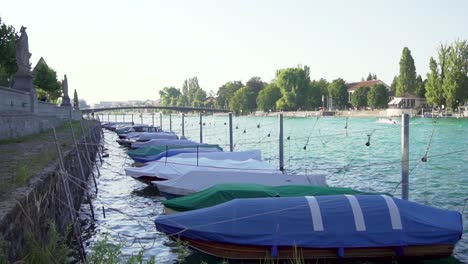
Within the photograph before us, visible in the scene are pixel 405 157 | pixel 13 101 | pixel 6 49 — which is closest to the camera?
pixel 405 157

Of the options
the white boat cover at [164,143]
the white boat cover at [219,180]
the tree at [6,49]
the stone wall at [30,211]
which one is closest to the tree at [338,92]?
the tree at [6,49]

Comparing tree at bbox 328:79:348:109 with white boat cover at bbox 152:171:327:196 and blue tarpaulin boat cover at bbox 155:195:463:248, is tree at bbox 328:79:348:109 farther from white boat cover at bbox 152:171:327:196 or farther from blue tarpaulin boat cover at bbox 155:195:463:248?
blue tarpaulin boat cover at bbox 155:195:463:248

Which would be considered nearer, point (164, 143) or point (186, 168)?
point (186, 168)

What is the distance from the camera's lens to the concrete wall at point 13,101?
69.1 ft

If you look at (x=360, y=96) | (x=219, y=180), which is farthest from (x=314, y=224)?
(x=360, y=96)

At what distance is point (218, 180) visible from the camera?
19.7 meters

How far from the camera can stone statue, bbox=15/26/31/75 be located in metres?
29.5

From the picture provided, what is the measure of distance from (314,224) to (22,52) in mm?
24789

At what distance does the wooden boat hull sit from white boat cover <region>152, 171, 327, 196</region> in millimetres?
7288

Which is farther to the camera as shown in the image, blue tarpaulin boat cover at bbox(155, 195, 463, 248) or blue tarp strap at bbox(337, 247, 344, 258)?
blue tarp strap at bbox(337, 247, 344, 258)

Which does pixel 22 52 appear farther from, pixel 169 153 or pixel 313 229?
pixel 313 229

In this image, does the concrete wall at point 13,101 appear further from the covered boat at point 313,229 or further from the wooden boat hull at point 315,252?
the wooden boat hull at point 315,252

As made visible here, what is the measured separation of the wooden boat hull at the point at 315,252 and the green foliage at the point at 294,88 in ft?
548

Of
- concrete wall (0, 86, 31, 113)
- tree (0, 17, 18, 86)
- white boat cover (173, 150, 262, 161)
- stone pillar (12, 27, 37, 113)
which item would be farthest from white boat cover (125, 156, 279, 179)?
tree (0, 17, 18, 86)
